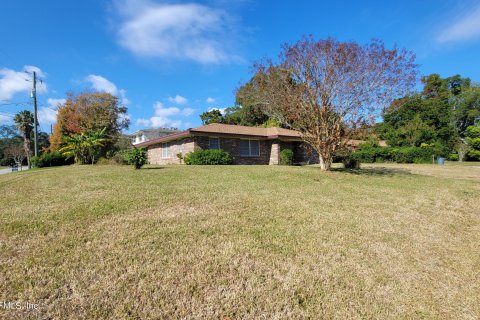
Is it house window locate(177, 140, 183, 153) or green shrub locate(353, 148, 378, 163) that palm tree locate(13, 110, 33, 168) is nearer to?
house window locate(177, 140, 183, 153)

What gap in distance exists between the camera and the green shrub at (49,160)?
910 inches

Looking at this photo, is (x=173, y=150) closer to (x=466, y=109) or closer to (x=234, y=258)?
(x=234, y=258)

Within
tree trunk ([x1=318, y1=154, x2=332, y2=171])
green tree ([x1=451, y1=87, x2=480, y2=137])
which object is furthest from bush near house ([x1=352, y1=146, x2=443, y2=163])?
green tree ([x1=451, y1=87, x2=480, y2=137])

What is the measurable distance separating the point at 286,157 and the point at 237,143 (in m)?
4.11

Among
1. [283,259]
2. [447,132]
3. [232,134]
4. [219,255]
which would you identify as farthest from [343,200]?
[447,132]

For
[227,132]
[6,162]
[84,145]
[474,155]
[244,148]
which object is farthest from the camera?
[6,162]

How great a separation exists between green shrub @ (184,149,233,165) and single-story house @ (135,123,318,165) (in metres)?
1.08

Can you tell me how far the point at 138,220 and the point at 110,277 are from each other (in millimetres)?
2030

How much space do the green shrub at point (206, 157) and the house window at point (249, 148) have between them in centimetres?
304

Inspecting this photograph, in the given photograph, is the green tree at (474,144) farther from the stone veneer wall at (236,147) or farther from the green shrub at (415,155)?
the stone veneer wall at (236,147)

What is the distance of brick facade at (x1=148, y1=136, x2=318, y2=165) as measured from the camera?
1980 cm

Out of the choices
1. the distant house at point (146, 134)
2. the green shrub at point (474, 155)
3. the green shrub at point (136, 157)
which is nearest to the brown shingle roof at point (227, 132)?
the green shrub at point (136, 157)

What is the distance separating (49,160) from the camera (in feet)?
77.7

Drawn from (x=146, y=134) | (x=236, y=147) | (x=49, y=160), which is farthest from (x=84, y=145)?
(x=146, y=134)
